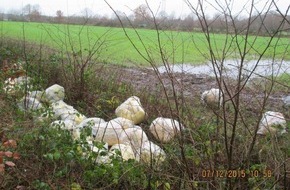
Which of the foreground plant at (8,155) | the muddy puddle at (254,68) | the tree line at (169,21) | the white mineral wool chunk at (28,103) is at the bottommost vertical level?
the white mineral wool chunk at (28,103)

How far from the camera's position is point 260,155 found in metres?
3.10

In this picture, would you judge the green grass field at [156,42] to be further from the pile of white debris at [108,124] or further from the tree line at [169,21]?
the pile of white debris at [108,124]

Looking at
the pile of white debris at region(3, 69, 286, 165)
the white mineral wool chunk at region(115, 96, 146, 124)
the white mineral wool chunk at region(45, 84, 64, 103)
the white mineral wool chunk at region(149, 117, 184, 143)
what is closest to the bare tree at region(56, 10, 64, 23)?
the pile of white debris at region(3, 69, 286, 165)

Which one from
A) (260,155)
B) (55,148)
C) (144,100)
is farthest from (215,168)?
(144,100)

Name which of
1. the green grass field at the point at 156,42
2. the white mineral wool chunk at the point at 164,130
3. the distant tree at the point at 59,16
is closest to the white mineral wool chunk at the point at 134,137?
the white mineral wool chunk at the point at 164,130

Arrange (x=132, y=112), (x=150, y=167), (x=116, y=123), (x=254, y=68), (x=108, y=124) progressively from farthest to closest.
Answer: (x=132, y=112), (x=116, y=123), (x=108, y=124), (x=150, y=167), (x=254, y=68)

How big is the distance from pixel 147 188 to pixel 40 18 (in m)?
6.77

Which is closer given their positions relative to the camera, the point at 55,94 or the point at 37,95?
the point at 37,95

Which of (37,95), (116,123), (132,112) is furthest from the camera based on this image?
(37,95)
